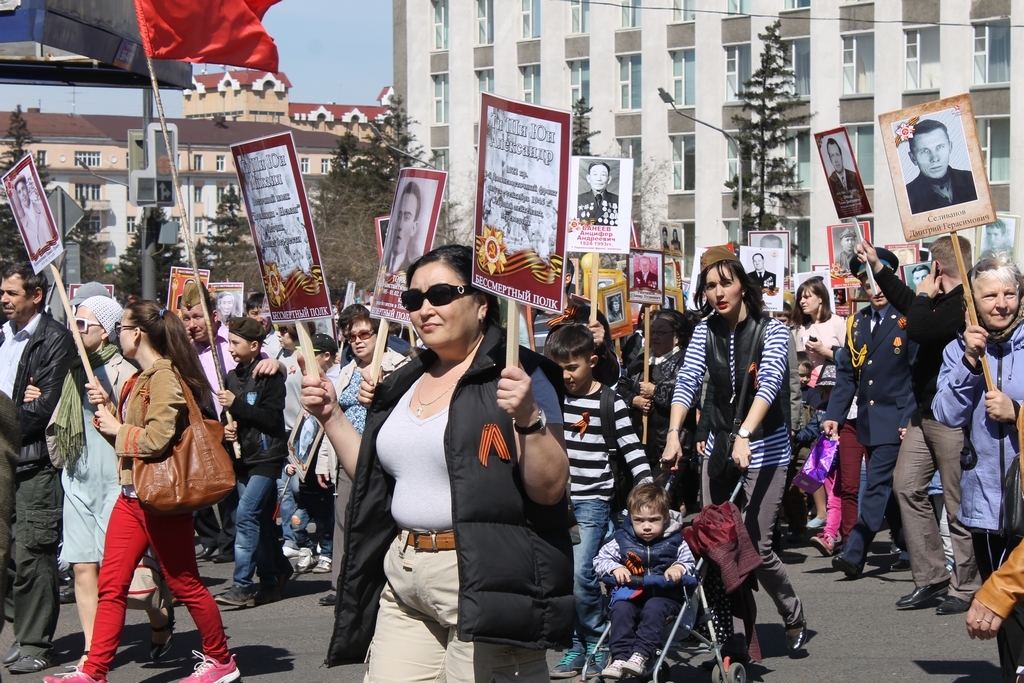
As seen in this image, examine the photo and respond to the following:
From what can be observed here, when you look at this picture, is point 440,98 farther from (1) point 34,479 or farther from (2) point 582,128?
(1) point 34,479

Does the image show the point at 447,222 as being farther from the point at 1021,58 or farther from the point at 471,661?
the point at 471,661

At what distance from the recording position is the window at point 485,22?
191 ft

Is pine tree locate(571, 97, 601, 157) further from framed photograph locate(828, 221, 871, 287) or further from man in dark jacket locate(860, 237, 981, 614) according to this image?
man in dark jacket locate(860, 237, 981, 614)

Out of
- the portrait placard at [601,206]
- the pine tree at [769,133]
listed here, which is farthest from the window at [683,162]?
the portrait placard at [601,206]

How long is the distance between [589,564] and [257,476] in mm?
3040

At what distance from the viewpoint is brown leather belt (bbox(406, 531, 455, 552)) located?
4309 millimetres

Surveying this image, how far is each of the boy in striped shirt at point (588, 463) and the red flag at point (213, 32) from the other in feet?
11.4

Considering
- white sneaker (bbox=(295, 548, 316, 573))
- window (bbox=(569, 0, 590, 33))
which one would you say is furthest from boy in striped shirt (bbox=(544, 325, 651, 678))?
window (bbox=(569, 0, 590, 33))

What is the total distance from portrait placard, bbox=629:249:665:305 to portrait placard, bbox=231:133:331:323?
724 centimetres

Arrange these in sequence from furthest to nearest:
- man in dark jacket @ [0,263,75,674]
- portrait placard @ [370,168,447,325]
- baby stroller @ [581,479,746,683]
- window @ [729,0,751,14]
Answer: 1. window @ [729,0,751,14]
2. man in dark jacket @ [0,263,75,674]
3. baby stroller @ [581,479,746,683]
4. portrait placard @ [370,168,447,325]

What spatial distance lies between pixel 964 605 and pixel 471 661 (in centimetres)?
512

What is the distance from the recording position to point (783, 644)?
310 inches

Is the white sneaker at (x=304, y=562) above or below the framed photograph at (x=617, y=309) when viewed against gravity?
below

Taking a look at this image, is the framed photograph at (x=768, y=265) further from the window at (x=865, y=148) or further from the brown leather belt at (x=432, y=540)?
the window at (x=865, y=148)
